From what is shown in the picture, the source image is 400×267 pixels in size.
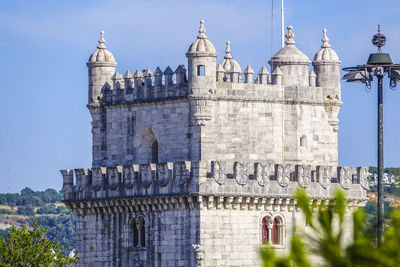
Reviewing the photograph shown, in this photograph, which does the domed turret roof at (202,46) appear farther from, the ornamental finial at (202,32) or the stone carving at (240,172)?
the stone carving at (240,172)

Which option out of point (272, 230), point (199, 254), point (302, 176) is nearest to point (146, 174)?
point (199, 254)

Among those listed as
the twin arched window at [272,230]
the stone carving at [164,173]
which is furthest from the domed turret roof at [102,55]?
the twin arched window at [272,230]

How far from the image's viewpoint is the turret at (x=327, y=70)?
76.9m

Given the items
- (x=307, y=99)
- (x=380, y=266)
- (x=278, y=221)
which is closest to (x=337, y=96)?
(x=307, y=99)

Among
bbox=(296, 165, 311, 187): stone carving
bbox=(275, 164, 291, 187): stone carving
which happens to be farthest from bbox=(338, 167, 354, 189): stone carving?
bbox=(275, 164, 291, 187): stone carving

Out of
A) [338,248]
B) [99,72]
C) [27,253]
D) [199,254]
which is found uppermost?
[99,72]

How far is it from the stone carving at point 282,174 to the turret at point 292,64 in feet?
16.1

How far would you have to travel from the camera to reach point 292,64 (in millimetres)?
75562

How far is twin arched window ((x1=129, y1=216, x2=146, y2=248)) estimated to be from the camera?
73.3m

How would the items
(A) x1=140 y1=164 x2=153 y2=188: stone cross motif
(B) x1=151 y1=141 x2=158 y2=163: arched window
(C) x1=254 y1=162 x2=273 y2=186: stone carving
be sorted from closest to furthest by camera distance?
1. (C) x1=254 y1=162 x2=273 y2=186: stone carving
2. (A) x1=140 y1=164 x2=153 y2=188: stone cross motif
3. (B) x1=151 y1=141 x2=158 y2=163: arched window

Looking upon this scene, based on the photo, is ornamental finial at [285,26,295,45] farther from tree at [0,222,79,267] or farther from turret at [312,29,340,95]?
tree at [0,222,79,267]

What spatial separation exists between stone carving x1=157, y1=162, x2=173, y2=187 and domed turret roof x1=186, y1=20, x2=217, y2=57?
5220 millimetres

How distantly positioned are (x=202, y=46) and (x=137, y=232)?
9.14 meters

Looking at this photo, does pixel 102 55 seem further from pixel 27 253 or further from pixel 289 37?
pixel 27 253
